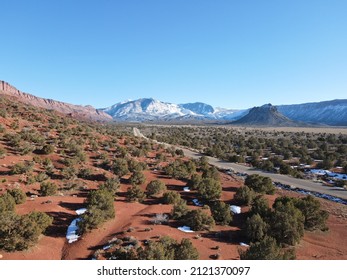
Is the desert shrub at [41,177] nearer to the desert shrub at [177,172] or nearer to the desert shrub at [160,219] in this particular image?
the desert shrub at [160,219]

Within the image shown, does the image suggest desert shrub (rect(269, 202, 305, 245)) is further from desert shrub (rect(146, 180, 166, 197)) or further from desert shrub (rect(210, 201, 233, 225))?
desert shrub (rect(146, 180, 166, 197))

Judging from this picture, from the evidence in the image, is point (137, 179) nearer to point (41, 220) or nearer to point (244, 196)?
point (244, 196)

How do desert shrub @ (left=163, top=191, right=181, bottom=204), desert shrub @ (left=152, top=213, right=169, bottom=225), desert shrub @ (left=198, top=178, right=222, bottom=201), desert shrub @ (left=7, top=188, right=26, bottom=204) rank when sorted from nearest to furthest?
desert shrub @ (left=152, top=213, right=169, bottom=225) → desert shrub @ (left=7, top=188, right=26, bottom=204) → desert shrub @ (left=163, top=191, right=181, bottom=204) → desert shrub @ (left=198, top=178, right=222, bottom=201)

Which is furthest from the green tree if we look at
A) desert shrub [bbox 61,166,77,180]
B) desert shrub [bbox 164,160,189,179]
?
desert shrub [bbox 164,160,189,179]

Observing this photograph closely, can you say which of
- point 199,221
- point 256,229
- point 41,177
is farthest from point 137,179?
point 256,229

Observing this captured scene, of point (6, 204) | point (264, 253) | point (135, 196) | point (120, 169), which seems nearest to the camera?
point (264, 253)

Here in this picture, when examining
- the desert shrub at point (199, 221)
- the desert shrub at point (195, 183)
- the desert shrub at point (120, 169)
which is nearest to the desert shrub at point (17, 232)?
the desert shrub at point (199, 221)

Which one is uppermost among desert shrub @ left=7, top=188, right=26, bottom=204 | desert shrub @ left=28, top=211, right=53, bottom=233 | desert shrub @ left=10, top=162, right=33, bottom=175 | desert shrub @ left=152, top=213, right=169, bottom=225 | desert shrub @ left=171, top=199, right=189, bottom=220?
desert shrub @ left=10, top=162, right=33, bottom=175

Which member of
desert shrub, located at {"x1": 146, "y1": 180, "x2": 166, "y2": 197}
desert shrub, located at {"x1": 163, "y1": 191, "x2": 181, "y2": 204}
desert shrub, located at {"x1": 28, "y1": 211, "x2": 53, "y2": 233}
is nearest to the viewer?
desert shrub, located at {"x1": 28, "y1": 211, "x2": 53, "y2": 233}

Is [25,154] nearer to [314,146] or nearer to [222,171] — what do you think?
[222,171]
